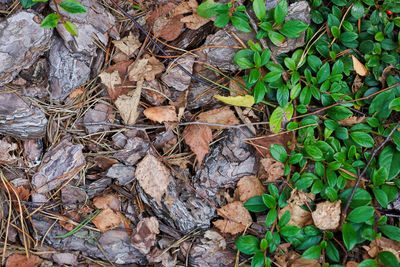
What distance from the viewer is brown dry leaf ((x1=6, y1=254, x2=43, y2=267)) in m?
2.18

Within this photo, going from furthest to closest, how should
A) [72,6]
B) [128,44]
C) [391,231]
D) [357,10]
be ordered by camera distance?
1. [128,44]
2. [357,10]
3. [391,231]
4. [72,6]

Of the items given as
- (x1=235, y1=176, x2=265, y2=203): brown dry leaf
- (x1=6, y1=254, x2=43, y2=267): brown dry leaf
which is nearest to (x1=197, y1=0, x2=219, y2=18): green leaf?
(x1=235, y1=176, x2=265, y2=203): brown dry leaf

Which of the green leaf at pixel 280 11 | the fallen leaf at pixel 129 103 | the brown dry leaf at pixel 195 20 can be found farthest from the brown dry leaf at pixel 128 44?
the green leaf at pixel 280 11

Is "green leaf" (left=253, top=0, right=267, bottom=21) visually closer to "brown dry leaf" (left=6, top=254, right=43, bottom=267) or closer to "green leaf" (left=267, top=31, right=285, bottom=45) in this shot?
"green leaf" (left=267, top=31, right=285, bottom=45)

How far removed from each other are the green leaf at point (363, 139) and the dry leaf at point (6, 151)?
2398mm

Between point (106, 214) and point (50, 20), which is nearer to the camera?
point (50, 20)

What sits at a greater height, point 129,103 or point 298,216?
point 129,103

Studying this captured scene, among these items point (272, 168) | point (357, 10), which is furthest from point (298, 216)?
point (357, 10)

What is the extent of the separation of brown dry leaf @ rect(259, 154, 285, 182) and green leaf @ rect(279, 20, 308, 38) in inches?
33.3

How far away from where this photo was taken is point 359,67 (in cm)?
220

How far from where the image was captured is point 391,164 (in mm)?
2057

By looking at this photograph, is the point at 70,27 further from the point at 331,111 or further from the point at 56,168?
the point at 331,111

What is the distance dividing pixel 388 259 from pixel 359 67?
1266mm

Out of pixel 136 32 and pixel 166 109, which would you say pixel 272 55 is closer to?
pixel 166 109
